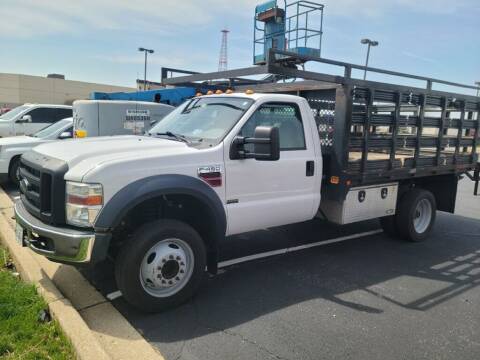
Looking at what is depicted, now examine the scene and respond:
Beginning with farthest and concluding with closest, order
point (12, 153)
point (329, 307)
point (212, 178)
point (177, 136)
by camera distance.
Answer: point (12, 153) → point (177, 136) → point (329, 307) → point (212, 178)

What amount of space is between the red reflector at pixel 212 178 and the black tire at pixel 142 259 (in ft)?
1.54

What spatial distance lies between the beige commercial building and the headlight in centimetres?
5817

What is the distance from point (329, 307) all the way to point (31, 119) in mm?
12607

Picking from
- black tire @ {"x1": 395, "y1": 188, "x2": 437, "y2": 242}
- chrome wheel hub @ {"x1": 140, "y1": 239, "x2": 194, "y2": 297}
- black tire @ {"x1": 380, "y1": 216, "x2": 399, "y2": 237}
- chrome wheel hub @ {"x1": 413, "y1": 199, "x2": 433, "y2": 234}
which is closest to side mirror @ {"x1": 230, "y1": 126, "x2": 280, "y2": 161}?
chrome wheel hub @ {"x1": 140, "y1": 239, "x2": 194, "y2": 297}

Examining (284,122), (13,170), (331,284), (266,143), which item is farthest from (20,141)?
(331,284)

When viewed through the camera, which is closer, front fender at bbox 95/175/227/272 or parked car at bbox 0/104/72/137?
front fender at bbox 95/175/227/272

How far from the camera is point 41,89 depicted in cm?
6184

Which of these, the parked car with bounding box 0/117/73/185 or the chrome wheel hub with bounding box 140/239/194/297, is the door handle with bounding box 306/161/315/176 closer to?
the chrome wheel hub with bounding box 140/239/194/297

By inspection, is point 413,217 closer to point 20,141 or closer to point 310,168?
point 310,168

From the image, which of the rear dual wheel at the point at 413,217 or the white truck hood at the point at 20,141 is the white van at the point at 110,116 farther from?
the rear dual wheel at the point at 413,217

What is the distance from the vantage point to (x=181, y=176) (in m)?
3.77

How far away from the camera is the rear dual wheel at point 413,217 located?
20.6 ft

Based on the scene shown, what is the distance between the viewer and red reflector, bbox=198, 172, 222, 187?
13.0 ft

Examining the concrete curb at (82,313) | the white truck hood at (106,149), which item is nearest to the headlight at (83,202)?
the white truck hood at (106,149)
